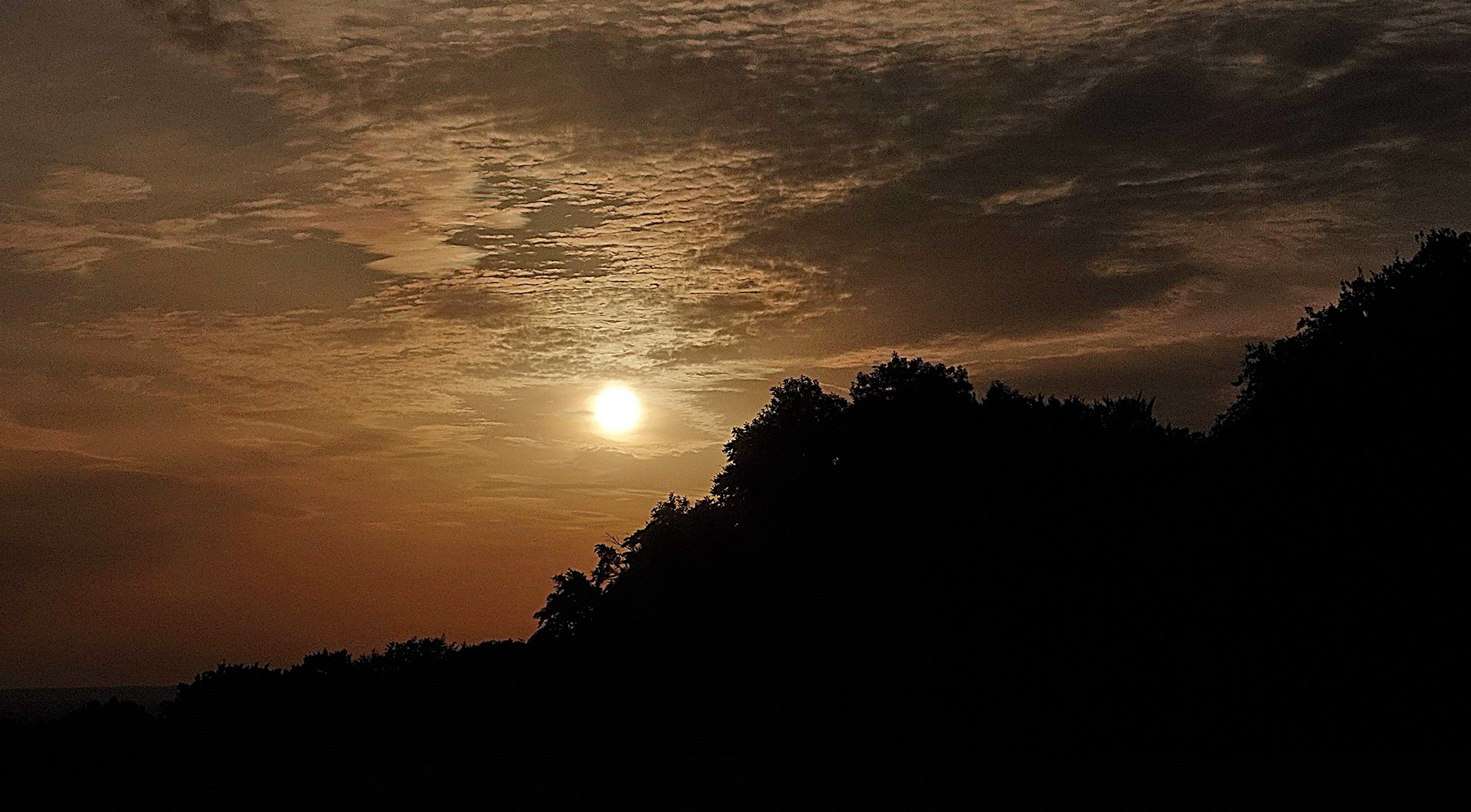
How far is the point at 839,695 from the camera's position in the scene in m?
46.0

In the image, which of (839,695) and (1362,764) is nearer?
(1362,764)

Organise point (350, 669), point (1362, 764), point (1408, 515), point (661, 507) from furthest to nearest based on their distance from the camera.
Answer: point (661, 507)
point (350, 669)
point (1408, 515)
point (1362, 764)

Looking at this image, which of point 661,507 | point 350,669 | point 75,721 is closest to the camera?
point 75,721

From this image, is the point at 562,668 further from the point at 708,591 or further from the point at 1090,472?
the point at 1090,472

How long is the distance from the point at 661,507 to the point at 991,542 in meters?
21.6

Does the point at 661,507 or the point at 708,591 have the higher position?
the point at 661,507

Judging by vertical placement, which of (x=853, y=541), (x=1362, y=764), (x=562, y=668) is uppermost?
(x=853, y=541)

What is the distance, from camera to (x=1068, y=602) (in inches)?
1788

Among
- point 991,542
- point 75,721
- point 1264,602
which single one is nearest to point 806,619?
point 991,542

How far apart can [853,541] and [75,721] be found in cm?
3088

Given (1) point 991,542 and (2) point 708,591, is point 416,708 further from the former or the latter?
(1) point 991,542

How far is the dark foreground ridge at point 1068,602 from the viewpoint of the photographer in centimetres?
4375

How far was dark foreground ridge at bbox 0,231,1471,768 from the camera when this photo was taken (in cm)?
4375

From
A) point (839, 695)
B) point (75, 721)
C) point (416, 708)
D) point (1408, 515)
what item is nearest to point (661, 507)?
point (416, 708)
